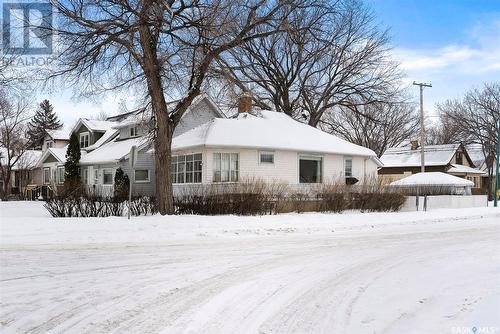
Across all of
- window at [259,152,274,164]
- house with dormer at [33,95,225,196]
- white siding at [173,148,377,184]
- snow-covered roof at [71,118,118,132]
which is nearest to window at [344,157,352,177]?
white siding at [173,148,377,184]

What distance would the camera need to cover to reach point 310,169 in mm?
29953

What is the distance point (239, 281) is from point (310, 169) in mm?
22032

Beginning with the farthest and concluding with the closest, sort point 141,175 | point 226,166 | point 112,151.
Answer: point 112,151 → point 141,175 → point 226,166

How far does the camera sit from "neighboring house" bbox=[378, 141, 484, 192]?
5462cm

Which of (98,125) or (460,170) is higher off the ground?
(98,125)

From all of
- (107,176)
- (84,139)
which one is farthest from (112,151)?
(84,139)

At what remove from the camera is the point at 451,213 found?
1019 inches

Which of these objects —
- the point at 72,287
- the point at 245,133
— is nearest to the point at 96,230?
the point at 72,287

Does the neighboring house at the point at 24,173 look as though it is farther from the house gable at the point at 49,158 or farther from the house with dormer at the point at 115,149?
the house with dormer at the point at 115,149

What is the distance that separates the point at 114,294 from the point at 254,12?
48.3ft

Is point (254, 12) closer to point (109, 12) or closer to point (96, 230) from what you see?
point (109, 12)

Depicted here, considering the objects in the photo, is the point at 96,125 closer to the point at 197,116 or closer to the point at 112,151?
the point at 112,151

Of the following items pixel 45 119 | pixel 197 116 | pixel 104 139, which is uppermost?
pixel 45 119

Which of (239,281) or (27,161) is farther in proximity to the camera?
(27,161)
